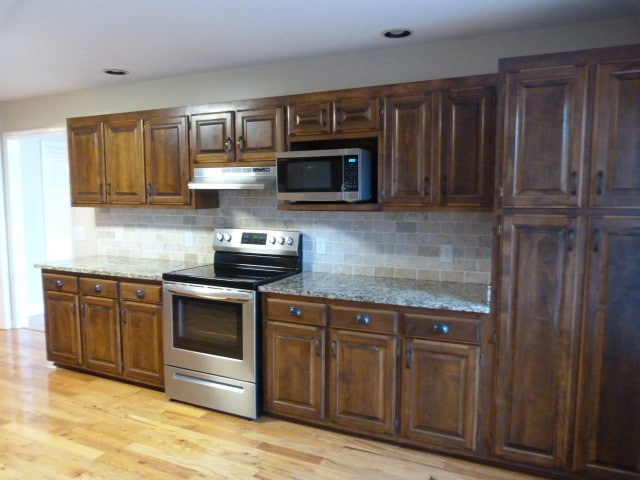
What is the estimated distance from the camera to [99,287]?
3750 mm

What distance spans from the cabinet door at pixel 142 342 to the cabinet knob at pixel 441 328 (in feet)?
6.49

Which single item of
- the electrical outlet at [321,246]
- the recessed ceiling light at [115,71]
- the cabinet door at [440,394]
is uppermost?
the recessed ceiling light at [115,71]

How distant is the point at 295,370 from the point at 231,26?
2095 millimetres

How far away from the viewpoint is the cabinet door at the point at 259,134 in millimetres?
3281

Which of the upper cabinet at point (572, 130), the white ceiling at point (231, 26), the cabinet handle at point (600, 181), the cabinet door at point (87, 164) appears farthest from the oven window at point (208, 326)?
the cabinet handle at point (600, 181)

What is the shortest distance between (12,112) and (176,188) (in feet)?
8.49

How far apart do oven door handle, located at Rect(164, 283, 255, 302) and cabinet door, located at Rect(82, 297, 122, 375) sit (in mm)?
681

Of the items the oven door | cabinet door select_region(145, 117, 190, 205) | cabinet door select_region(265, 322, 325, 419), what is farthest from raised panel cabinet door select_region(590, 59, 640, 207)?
cabinet door select_region(145, 117, 190, 205)

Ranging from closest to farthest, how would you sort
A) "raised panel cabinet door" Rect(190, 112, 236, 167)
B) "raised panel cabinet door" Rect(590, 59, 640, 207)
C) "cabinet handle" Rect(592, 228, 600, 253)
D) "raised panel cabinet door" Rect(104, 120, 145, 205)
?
"raised panel cabinet door" Rect(590, 59, 640, 207) → "cabinet handle" Rect(592, 228, 600, 253) → "raised panel cabinet door" Rect(190, 112, 236, 167) → "raised panel cabinet door" Rect(104, 120, 145, 205)

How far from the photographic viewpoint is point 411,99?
2879mm

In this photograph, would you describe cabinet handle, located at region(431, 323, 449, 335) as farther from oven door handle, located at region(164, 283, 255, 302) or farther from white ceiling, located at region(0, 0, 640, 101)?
white ceiling, located at region(0, 0, 640, 101)

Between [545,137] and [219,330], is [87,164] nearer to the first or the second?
[219,330]

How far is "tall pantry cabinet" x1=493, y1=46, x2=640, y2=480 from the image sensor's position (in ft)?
7.36

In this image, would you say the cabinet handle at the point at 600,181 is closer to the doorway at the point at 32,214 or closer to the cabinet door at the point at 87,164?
the cabinet door at the point at 87,164
